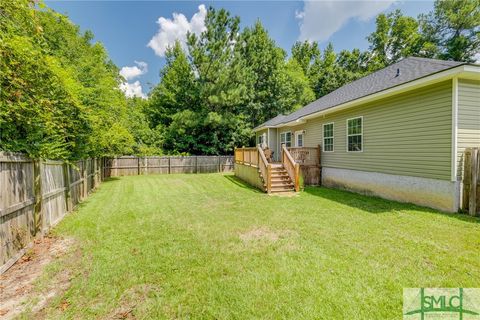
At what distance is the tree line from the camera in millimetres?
10305

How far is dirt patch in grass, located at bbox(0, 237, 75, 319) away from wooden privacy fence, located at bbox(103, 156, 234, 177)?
1250 cm

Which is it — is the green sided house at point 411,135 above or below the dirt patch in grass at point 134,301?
above

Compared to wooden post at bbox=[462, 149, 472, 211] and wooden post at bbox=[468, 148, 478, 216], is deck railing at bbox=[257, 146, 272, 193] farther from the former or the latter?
wooden post at bbox=[468, 148, 478, 216]

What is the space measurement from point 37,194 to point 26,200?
1.59ft

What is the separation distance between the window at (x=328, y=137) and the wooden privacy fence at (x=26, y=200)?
10.2 metres

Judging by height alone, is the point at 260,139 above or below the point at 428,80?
below

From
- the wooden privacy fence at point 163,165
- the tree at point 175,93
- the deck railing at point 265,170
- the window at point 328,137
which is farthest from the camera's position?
the tree at point 175,93

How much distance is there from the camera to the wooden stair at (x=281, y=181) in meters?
9.27

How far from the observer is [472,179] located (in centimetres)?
550

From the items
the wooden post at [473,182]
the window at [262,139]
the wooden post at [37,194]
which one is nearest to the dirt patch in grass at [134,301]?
the wooden post at [37,194]

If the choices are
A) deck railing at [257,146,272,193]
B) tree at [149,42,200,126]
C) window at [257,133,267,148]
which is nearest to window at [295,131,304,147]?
window at [257,133,267,148]

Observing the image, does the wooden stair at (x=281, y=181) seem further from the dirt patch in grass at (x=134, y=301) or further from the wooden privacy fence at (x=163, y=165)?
the wooden privacy fence at (x=163, y=165)

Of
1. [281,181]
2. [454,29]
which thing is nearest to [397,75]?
[281,181]

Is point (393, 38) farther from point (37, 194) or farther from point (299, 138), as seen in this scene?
point (37, 194)
